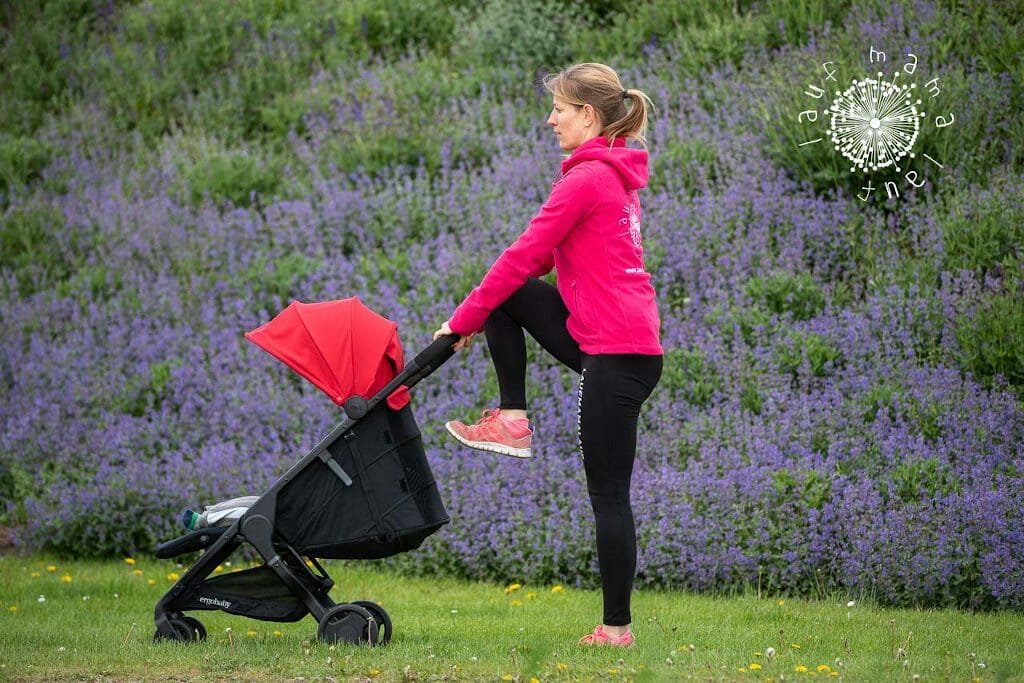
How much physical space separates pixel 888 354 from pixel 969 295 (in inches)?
21.5

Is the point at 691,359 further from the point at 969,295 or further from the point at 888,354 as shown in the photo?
the point at 969,295

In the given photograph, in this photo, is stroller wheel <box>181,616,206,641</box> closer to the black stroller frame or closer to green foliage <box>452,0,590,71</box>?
the black stroller frame

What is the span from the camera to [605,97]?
4121mm

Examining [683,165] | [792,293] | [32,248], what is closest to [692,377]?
[792,293]

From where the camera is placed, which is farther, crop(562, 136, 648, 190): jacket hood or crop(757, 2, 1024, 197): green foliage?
crop(757, 2, 1024, 197): green foliage

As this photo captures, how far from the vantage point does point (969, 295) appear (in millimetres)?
6156

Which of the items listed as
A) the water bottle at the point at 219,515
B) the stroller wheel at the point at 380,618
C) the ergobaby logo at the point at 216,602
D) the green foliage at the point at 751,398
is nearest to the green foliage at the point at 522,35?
the green foliage at the point at 751,398

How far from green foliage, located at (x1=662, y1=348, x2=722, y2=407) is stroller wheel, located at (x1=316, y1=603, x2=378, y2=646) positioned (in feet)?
8.33

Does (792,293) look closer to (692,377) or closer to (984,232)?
(692,377)

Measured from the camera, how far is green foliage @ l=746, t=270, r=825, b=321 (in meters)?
6.59

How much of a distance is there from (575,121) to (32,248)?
5.69m

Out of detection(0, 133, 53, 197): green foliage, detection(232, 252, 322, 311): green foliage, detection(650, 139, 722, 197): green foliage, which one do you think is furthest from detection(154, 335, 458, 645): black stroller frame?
detection(0, 133, 53, 197): green foliage

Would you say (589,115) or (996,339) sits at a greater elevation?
(589,115)

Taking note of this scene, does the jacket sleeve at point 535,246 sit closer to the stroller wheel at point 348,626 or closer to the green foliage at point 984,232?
the stroller wheel at point 348,626
